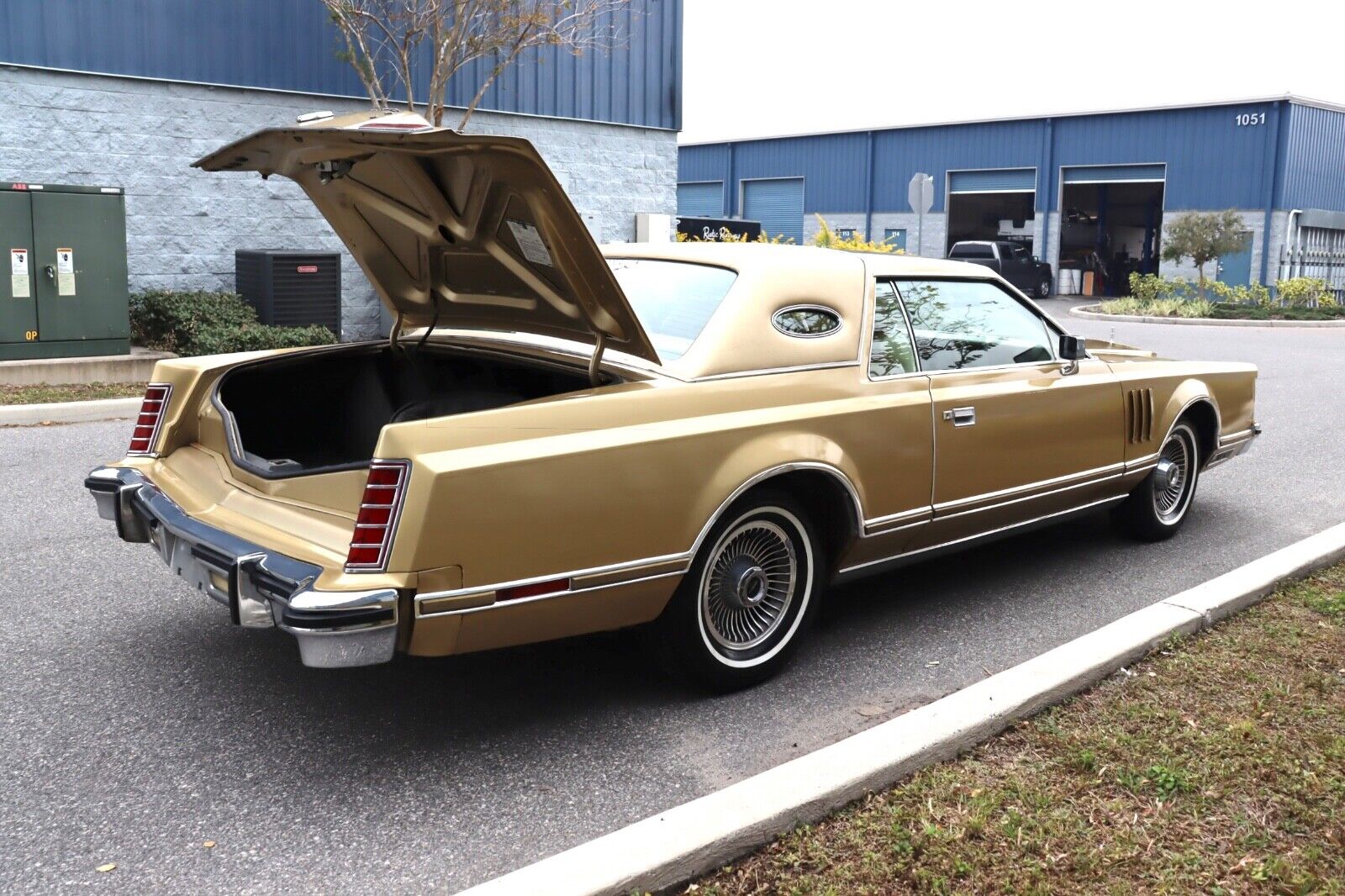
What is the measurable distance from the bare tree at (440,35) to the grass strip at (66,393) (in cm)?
490

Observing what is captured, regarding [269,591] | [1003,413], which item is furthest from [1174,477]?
[269,591]

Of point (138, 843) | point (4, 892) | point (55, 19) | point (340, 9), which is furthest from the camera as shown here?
point (340, 9)

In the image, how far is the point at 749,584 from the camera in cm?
419

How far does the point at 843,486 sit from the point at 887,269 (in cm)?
105

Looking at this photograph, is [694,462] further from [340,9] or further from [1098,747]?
[340,9]

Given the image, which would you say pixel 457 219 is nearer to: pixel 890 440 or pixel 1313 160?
pixel 890 440

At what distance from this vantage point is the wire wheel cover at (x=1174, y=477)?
627 cm

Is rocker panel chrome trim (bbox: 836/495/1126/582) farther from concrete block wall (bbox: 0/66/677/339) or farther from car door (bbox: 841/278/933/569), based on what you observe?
concrete block wall (bbox: 0/66/677/339)

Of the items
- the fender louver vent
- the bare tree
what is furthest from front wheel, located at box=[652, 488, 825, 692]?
the bare tree

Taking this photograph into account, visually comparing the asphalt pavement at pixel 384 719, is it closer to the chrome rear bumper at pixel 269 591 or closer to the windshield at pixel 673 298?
the chrome rear bumper at pixel 269 591

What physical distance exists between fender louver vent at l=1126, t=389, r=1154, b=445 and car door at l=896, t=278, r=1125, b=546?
0.09 meters

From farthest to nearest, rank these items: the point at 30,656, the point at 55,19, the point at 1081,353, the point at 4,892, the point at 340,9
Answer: the point at 340,9, the point at 55,19, the point at 1081,353, the point at 30,656, the point at 4,892

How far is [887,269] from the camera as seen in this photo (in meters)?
4.92

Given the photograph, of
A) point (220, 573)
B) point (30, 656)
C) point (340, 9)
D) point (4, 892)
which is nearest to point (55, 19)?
point (340, 9)
